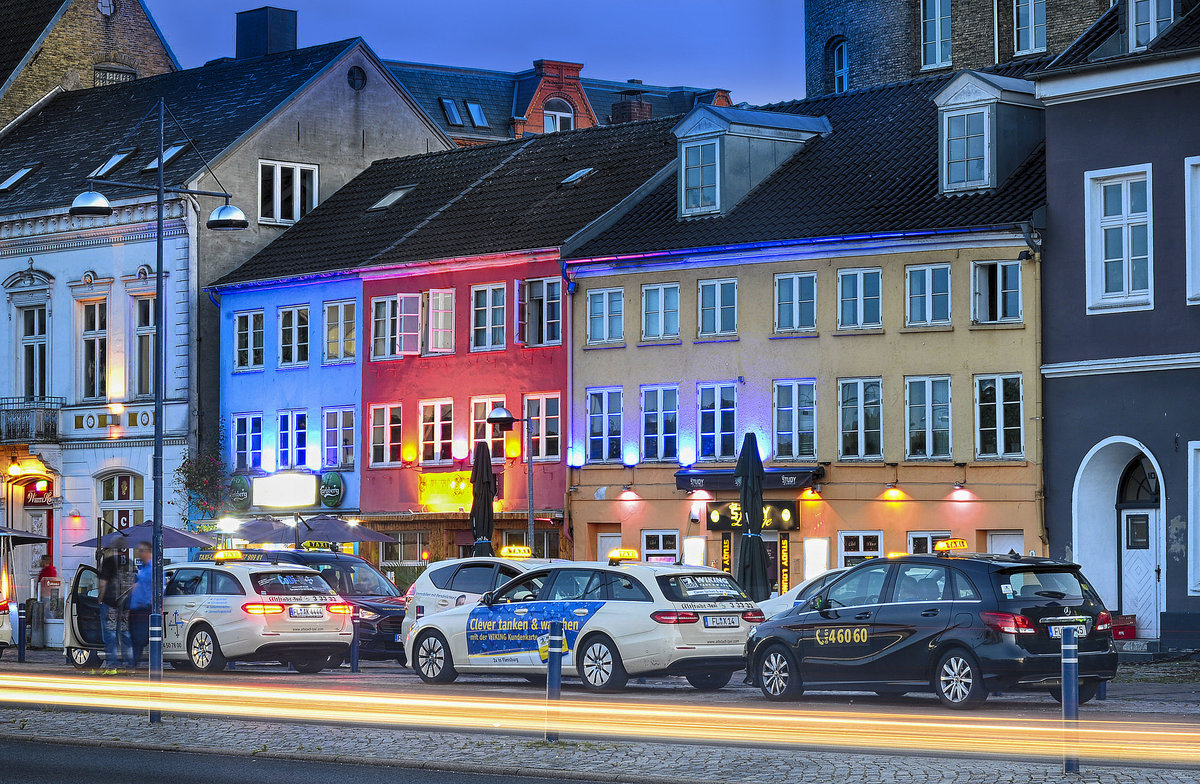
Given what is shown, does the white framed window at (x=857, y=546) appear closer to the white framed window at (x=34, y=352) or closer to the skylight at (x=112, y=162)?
the skylight at (x=112, y=162)

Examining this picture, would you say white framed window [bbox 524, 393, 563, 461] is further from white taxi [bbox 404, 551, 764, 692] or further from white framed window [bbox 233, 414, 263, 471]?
white taxi [bbox 404, 551, 764, 692]

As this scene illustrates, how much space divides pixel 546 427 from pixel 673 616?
24.8m

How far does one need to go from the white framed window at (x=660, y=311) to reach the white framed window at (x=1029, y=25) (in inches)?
449

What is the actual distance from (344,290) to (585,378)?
28.8ft

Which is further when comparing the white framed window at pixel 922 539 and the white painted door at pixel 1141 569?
the white framed window at pixel 922 539

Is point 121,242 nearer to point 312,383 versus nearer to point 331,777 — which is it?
point 312,383

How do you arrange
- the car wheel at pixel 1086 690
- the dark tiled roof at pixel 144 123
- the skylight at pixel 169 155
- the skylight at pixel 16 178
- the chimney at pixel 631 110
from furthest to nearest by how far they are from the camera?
1. the chimney at pixel 631 110
2. the skylight at pixel 16 178
3. the dark tiled roof at pixel 144 123
4. the skylight at pixel 169 155
5. the car wheel at pixel 1086 690

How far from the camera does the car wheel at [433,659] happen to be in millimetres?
28109

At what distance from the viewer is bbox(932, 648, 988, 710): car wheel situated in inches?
881

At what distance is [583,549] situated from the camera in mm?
48500

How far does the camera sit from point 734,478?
143ft

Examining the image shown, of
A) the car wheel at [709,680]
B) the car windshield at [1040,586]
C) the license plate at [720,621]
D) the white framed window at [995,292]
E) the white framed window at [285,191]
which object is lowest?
the car wheel at [709,680]

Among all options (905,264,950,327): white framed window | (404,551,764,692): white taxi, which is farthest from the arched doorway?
(404,551,764,692): white taxi

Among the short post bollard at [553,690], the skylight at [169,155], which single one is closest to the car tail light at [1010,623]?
the short post bollard at [553,690]
